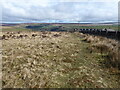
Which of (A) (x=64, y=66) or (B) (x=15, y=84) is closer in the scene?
(B) (x=15, y=84)

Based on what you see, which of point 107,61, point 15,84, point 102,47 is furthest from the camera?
point 102,47

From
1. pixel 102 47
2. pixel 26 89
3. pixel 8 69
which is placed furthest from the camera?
pixel 102 47

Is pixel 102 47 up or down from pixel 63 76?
up

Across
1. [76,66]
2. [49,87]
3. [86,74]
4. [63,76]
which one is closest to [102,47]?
[76,66]

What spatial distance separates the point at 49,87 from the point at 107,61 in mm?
4794

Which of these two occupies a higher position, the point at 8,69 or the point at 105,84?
the point at 8,69

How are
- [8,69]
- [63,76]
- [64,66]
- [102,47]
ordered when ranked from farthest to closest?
[102,47]
[64,66]
[8,69]
[63,76]

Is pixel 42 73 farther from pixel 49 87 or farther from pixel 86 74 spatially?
pixel 86 74

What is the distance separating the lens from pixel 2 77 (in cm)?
577

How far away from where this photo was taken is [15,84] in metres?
5.20

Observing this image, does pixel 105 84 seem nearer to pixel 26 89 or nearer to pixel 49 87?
pixel 49 87

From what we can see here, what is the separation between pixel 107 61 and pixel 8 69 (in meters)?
6.44

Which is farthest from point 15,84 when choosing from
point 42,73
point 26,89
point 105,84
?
point 105,84

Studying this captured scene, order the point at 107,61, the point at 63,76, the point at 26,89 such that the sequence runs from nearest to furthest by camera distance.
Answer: the point at 26,89 < the point at 63,76 < the point at 107,61
